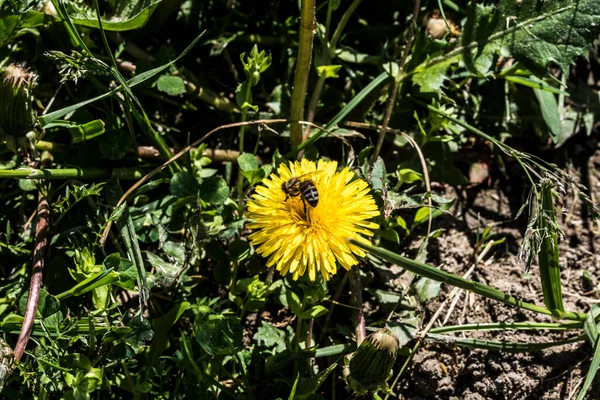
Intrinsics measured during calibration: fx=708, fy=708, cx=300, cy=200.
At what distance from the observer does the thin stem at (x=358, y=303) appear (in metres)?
2.38

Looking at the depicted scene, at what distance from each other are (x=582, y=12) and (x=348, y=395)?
1.62 meters

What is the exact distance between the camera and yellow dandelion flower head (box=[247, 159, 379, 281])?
2092mm

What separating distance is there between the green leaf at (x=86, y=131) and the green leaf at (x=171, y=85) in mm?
312

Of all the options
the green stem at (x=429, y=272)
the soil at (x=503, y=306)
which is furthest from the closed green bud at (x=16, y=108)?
the soil at (x=503, y=306)

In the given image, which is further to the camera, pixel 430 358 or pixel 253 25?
pixel 253 25

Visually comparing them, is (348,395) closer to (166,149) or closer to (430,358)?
(430,358)

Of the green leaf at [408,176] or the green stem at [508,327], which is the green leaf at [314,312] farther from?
the green leaf at [408,176]

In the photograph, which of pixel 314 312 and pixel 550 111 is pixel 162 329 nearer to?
pixel 314 312

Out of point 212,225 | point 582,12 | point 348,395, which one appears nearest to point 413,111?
point 582,12

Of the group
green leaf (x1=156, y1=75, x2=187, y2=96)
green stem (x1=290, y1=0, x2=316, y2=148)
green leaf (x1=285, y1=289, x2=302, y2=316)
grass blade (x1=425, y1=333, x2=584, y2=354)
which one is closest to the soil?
grass blade (x1=425, y1=333, x2=584, y2=354)

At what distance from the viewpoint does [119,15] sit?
2561mm

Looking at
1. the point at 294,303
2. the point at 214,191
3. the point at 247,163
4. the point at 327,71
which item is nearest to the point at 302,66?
the point at 327,71

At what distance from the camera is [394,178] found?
273cm

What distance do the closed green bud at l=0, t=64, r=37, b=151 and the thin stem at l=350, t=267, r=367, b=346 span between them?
115 cm
